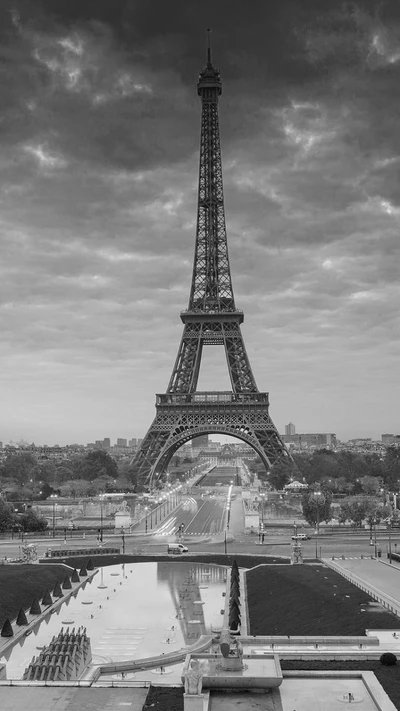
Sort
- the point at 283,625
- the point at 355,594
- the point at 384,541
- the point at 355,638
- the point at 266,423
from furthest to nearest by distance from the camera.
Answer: the point at 266,423 < the point at 384,541 < the point at 355,594 < the point at 283,625 < the point at 355,638

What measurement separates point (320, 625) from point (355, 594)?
23.0ft

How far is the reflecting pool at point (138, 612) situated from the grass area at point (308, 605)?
3.48m

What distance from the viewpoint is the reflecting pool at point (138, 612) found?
150 ft

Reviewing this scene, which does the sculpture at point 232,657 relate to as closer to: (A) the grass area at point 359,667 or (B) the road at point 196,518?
(A) the grass area at point 359,667

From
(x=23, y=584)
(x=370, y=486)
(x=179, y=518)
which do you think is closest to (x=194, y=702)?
(x=23, y=584)

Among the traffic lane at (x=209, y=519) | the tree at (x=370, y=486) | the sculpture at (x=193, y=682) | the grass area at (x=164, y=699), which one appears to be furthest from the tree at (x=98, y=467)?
the sculpture at (x=193, y=682)

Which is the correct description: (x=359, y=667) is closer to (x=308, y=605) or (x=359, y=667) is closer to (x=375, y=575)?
(x=308, y=605)

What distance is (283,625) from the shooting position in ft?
159

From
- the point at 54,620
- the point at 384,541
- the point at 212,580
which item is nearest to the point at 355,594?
the point at 212,580

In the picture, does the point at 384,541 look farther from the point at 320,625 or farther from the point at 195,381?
the point at 195,381

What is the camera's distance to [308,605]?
5181 centimetres

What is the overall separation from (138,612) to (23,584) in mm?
12116

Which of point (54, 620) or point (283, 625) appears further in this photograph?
point (54, 620)

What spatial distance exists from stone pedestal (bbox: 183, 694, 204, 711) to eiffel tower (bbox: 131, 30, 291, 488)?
94795 mm
